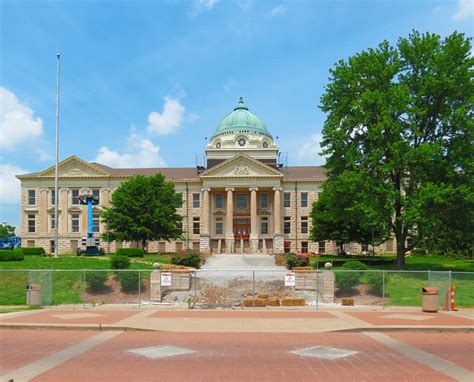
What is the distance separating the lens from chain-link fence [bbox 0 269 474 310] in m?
22.1

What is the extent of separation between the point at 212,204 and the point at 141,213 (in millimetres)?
15087

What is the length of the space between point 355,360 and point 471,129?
2738 cm

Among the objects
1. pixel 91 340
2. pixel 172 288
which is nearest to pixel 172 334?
pixel 91 340

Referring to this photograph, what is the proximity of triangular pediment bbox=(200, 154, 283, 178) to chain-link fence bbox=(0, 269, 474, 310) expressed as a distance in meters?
34.8

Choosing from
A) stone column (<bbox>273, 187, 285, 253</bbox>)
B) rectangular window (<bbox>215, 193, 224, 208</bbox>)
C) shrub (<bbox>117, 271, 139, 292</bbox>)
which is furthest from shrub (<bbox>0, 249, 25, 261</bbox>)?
stone column (<bbox>273, 187, 285, 253</bbox>)

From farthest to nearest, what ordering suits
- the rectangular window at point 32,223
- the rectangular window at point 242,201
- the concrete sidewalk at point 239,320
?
the rectangular window at point 32,223
the rectangular window at point 242,201
the concrete sidewalk at point 239,320

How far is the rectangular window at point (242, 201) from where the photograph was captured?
6656 cm

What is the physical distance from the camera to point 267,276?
33.1 meters

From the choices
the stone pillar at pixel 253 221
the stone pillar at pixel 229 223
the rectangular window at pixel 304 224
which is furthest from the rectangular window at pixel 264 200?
the rectangular window at pixel 304 224

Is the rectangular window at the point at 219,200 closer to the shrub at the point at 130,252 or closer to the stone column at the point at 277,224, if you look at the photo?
the stone column at the point at 277,224

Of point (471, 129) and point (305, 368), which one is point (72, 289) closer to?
point (305, 368)

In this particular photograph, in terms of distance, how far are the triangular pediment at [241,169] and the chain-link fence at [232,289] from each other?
34.8 meters

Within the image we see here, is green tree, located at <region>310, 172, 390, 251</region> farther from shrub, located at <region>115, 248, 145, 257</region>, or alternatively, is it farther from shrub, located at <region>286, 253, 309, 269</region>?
shrub, located at <region>115, 248, 145, 257</region>

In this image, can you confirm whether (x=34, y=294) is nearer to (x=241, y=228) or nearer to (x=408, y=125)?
(x=408, y=125)
